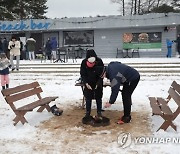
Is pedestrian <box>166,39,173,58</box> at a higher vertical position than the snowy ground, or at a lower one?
higher

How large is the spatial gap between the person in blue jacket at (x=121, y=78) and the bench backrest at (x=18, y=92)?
5.67ft

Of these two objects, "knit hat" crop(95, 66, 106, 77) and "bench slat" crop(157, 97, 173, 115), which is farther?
"knit hat" crop(95, 66, 106, 77)

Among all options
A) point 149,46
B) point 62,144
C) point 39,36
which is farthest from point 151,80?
point 39,36

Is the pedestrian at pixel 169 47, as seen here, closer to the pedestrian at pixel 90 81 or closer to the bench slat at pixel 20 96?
the bench slat at pixel 20 96

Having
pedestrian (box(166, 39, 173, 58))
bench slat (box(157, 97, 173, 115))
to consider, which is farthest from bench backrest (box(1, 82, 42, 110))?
pedestrian (box(166, 39, 173, 58))

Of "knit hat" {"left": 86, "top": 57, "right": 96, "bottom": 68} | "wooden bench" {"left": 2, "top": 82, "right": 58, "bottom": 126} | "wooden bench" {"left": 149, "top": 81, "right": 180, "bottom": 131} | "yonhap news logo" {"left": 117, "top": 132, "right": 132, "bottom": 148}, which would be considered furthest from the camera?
"wooden bench" {"left": 2, "top": 82, "right": 58, "bottom": 126}

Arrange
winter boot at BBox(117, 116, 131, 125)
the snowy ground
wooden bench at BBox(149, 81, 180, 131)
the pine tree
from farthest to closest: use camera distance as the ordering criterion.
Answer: the pine tree < winter boot at BBox(117, 116, 131, 125) < wooden bench at BBox(149, 81, 180, 131) < the snowy ground

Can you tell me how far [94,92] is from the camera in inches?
237

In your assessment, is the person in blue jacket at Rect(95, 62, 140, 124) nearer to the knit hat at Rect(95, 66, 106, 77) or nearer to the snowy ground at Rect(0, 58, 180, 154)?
the knit hat at Rect(95, 66, 106, 77)

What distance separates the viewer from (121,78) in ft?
17.6

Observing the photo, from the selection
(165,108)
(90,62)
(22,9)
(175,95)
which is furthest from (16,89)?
(22,9)

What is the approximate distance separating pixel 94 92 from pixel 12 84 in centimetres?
609

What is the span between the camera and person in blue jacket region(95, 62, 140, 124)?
5266mm

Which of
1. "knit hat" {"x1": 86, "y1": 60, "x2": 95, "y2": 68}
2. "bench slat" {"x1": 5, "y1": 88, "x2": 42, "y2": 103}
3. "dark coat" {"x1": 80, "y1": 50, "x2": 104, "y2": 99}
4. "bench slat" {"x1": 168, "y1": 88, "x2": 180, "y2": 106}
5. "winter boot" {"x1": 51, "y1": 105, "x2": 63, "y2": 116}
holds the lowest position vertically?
"winter boot" {"x1": 51, "y1": 105, "x2": 63, "y2": 116}
